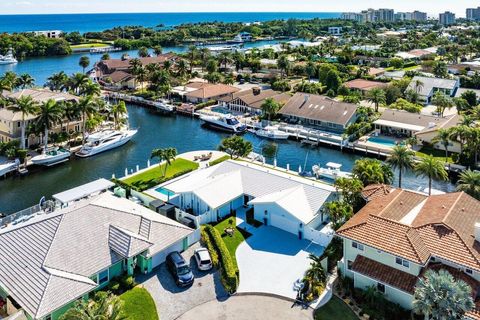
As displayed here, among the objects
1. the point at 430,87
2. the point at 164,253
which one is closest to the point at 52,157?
the point at 164,253

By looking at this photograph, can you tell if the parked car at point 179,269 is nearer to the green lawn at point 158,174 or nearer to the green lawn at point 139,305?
the green lawn at point 139,305

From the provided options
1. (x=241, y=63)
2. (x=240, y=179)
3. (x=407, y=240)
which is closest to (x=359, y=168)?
(x=240, y=179)

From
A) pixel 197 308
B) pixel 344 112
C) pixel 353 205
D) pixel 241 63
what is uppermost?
pixel 241 63

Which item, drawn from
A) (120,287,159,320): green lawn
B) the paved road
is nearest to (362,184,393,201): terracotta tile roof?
the paved road

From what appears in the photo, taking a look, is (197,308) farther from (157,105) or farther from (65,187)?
(157,105)

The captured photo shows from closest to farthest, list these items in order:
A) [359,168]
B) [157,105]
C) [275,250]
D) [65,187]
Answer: [275,250] < [359,168] < [65,187] < [157,105]

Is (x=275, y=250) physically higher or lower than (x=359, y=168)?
lower

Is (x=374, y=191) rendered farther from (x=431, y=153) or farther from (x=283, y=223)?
(x=431, y=153)
